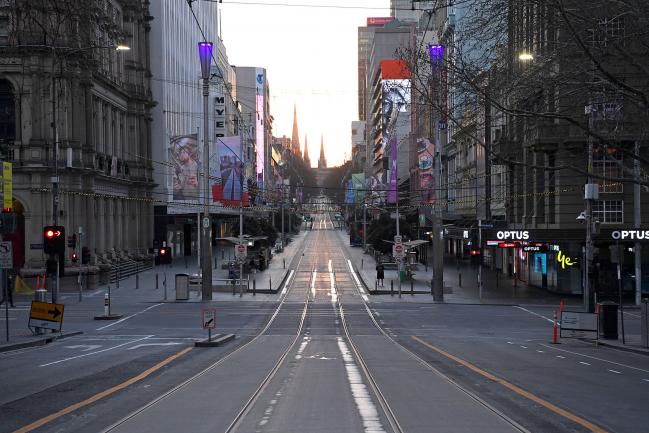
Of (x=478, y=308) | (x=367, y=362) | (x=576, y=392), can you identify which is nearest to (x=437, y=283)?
(x=478, y=308)

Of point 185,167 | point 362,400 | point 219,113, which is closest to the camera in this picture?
point 362,400

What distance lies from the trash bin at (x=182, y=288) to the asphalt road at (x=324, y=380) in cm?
1048

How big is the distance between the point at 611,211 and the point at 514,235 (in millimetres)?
5764

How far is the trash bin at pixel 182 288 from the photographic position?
45375 mm

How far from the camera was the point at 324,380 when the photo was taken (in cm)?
1579

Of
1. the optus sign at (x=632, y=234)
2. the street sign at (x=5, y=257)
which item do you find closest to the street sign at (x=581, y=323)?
the optus sign at (x=632, y=234)

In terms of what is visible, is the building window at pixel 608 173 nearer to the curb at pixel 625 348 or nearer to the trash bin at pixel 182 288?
the curb at pixel 625 348

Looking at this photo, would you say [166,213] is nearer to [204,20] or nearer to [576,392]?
[204,20]

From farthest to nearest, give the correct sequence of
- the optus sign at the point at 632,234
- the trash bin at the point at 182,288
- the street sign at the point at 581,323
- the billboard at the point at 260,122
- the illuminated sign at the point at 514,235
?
the billboard at the point at 260,122 < the trash bin at the point at 182,288 < the illuminated sign at the point at 514,235 < the optus sign at the point at 632,234 < the street sign at the point at 581,323

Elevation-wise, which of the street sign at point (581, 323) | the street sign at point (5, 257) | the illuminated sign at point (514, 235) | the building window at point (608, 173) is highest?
the building window at point (608, 173)

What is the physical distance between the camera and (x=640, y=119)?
19.3 metres

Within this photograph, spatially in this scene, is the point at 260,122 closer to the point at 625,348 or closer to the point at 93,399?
the point at 625,348

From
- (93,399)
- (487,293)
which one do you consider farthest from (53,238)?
(487,293)

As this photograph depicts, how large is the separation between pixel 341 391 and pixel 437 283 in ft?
102
